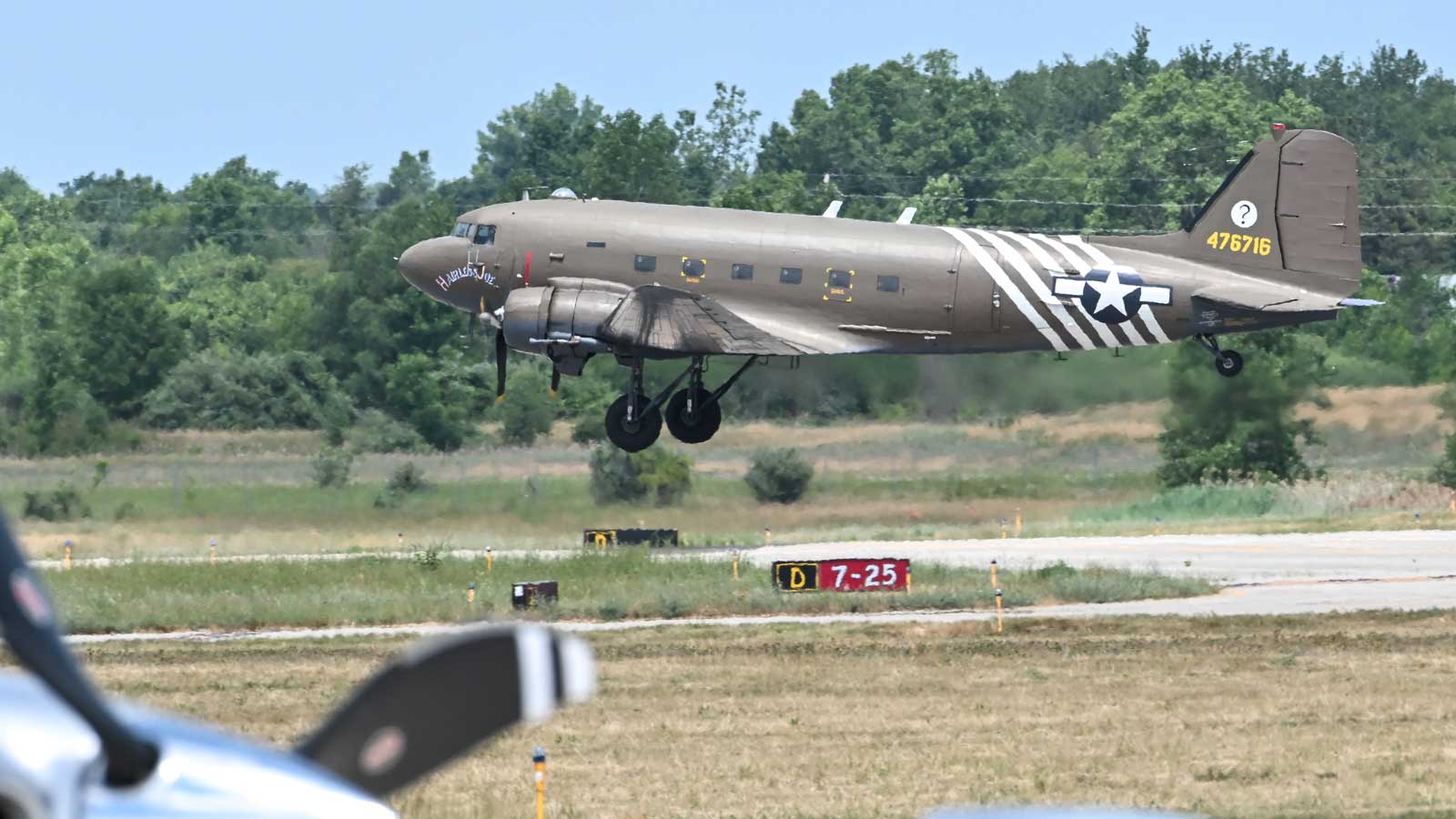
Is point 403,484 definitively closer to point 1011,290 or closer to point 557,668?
point 1011,290

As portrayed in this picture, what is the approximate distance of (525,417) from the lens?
66312 mm

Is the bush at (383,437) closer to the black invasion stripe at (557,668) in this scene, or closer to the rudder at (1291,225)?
the rudder at (1291,225)

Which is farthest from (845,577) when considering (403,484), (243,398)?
(243,398)

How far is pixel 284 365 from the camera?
76.2 metres

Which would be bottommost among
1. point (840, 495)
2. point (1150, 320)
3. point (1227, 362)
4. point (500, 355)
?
point (840, 495)

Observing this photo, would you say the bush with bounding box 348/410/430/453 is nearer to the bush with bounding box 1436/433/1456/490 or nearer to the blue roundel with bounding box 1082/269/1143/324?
the bush with bounding box 1436/433/1456/490

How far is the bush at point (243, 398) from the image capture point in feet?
233

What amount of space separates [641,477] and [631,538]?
6.78 metres

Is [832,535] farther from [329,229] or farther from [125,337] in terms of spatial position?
[329,229]

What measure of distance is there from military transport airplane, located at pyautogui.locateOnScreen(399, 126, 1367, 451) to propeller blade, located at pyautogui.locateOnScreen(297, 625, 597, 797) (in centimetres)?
3393

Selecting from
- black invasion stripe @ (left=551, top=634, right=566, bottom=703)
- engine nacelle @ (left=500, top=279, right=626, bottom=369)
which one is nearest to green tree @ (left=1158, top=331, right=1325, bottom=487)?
engine nacelle @ (left=500, top=279, right=626, bottom=369)

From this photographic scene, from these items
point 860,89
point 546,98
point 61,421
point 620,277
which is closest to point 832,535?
point 620,277

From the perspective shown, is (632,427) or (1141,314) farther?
(632,427)

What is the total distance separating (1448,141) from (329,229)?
256 ft
